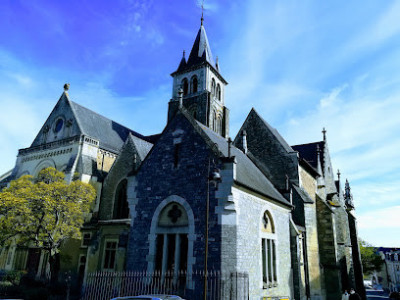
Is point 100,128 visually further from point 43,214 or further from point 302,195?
point 302,195

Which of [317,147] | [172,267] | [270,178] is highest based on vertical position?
[317,147]

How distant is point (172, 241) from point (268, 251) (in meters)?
4.82

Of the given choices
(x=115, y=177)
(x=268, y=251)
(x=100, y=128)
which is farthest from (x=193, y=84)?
(x=268, y=251)

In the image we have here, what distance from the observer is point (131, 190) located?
1511cm

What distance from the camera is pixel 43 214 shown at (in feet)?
66.3

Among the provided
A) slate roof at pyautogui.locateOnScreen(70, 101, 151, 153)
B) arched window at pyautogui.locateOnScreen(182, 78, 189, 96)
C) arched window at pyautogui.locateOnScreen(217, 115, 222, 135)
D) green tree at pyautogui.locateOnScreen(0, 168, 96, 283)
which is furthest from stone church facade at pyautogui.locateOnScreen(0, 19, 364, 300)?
arched window at pyautogui.locateOnScreen(217, 115, 222, 135)

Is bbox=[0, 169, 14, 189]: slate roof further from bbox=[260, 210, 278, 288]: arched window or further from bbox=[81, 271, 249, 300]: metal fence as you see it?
bbox=[260, 210, 278, 288]: arched window

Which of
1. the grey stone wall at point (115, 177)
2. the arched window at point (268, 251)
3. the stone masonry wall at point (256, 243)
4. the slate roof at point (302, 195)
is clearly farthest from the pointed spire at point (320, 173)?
the grey stone wall at point (115, 177)

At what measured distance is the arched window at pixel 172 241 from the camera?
12664 millimetres

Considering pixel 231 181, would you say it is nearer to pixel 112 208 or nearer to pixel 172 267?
pixel 172 267

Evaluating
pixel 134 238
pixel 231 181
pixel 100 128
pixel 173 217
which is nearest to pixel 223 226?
pixel 231 181

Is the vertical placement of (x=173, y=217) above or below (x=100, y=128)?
below

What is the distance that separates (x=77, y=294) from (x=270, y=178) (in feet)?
47.6

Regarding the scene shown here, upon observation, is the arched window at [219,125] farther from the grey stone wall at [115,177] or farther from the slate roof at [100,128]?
the grey stone wall at [115,177]
